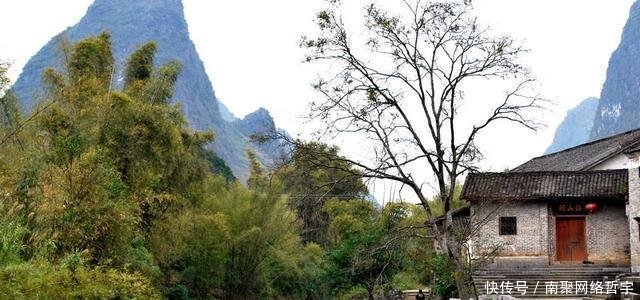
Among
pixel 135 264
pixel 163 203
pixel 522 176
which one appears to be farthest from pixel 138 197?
pixel 522 176

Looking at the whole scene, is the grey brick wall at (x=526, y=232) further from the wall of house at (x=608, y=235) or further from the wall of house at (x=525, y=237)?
the wall of house at (x=608, y=235)

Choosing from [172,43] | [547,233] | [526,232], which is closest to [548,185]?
[547,233]

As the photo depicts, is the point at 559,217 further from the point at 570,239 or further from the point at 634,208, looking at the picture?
the point at 634,208

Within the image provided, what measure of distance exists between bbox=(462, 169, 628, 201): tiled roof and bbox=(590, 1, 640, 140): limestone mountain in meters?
106

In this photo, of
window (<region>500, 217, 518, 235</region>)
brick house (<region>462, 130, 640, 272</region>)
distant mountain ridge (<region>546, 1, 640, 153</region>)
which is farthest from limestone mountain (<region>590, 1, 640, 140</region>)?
window (<region>500, 217, 518, 235</region>)

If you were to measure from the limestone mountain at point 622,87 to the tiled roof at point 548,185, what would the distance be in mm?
106271

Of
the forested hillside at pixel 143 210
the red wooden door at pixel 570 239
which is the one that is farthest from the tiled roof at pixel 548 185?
the forested hillside at pixel 143 210

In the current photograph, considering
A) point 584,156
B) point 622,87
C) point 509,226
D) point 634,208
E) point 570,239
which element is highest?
point 622,87

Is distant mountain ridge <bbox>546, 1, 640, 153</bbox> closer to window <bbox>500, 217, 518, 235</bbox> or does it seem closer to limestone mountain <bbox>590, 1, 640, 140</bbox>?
limestone mountain <bbox>590, 1, 640, 140</bbox>

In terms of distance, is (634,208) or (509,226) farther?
(509,226)

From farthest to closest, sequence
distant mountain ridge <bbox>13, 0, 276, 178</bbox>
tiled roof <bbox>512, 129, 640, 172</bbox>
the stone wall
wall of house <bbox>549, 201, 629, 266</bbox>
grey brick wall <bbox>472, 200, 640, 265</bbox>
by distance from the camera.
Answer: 1. distant mountain ridge <bbox>13, 0, 276, 178</bbox>
2. tiled roof <bbox>512, 129, 640, 172</bbox>
3. grey brick wall <bbox>472, 200, 640, 265</bbox>
4. wall of house <bbox>549, 201, 629, 266</bbox>
5. the stone wall

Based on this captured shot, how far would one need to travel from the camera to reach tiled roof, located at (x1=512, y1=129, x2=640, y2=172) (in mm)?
24500

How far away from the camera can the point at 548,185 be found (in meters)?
23.3

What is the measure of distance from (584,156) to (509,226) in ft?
19.5
